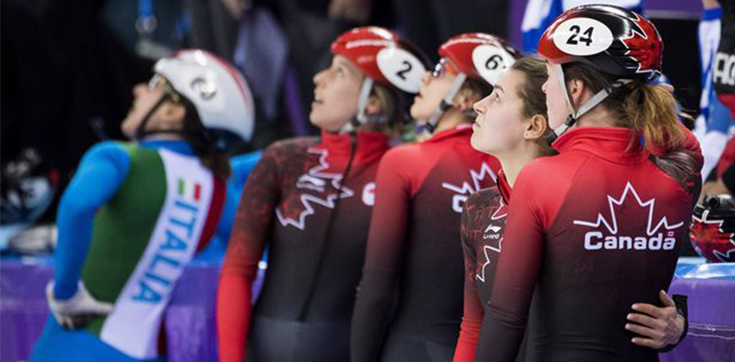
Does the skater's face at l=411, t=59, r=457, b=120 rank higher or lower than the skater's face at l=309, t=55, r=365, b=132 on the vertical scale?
higher

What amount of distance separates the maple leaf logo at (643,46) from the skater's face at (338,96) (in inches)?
61.5

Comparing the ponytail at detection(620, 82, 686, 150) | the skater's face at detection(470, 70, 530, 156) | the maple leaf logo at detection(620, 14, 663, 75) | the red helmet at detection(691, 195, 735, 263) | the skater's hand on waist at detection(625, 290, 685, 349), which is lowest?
the red helmet at detection(691, 195, 735, 263)

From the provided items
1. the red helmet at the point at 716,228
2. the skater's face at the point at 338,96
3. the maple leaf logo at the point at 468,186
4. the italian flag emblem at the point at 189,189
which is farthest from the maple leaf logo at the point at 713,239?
the italian flag emblem at the point at 189,189

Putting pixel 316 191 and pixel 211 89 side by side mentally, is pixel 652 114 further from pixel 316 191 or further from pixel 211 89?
pixel 211 89

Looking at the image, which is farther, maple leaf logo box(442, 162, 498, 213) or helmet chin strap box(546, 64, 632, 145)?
maple leaf logo box(442, 162, 498, 213)

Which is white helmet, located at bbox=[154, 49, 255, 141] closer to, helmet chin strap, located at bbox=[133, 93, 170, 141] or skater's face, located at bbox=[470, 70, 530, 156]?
helmet chin strap, located at bbox=[133, 93, 170, 141]

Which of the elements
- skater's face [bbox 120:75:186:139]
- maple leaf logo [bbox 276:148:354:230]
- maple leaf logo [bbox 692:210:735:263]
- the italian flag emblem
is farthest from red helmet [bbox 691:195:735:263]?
skater's face [bbox 120:75:186:139]

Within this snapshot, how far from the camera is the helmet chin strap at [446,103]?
402 centimetres

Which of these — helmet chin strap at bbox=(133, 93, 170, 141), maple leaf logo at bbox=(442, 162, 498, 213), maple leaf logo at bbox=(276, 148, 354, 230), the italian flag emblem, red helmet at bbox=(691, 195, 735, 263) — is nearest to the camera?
red helmet at bbox=(691, 195, 735, 263)

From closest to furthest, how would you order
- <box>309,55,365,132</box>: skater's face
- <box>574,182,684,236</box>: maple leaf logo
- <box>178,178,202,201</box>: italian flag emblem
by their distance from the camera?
<box>574,182,684,236</box>: maple leaf logo → <box>309,55,365,132</box>: skater's face → <box>178,178,202,201</box>: italian flag emblem

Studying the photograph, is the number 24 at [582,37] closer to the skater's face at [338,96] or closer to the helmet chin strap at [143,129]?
the skater's face at [338,96]

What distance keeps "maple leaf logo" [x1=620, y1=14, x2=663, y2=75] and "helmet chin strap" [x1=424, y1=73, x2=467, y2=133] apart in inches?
40.8

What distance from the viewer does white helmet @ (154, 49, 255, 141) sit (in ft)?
17.4

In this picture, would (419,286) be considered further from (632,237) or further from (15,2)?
(15,2)
